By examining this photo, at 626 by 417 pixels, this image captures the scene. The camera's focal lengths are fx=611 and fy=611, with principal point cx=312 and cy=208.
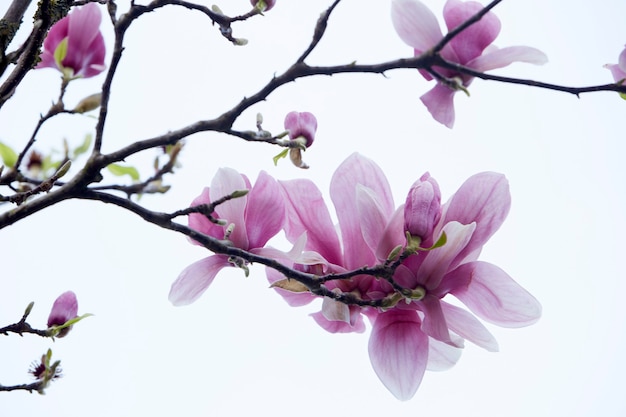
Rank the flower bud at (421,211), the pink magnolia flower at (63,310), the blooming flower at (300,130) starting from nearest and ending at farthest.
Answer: the flower bud at (421,211) → the blooming flower at (300,130) → the pink magnolia flower at (63,310)

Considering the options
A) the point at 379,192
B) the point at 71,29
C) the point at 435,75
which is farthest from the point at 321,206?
the point at 71,29

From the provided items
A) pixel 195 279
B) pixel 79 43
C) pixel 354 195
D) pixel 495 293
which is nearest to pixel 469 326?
pixel 495 293

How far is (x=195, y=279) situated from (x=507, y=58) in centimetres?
36

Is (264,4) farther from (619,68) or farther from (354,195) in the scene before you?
(619,68)

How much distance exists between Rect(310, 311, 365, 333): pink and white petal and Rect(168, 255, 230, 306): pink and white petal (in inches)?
4.8

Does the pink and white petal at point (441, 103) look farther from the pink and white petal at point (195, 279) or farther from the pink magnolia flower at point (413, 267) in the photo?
the pink and white petal at point (195, 279)

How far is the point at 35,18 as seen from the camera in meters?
0.67

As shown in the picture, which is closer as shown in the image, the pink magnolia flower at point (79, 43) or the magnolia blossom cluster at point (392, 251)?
the magnolia blossom cluster at point (392, 251)

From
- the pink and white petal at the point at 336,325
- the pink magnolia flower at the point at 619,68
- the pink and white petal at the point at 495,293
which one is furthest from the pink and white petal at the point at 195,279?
the pink magnolia flower at the point at 619,68

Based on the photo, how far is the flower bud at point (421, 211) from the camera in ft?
1.73

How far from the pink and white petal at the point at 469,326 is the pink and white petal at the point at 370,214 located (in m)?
0.09

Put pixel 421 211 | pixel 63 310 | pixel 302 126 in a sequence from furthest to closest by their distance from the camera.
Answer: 1. pixel 63 310
2. pixel 302 126
3. pixel 421 211

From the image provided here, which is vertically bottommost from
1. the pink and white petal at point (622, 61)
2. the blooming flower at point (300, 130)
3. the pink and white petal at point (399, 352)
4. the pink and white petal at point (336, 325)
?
the pink and white petal at point (399, 352)

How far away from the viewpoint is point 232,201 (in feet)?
1.95
